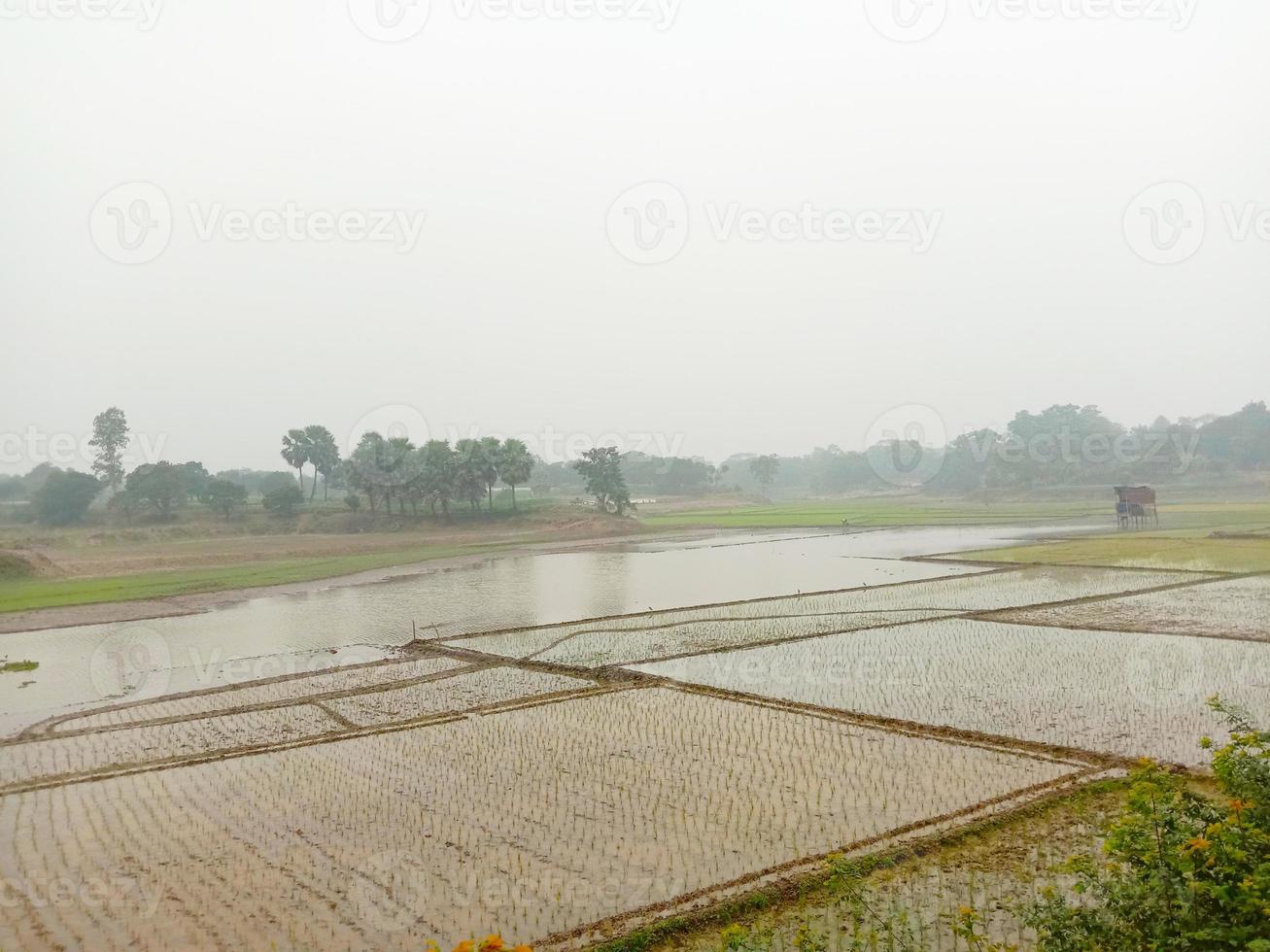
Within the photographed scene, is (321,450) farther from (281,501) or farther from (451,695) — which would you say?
(451,695)

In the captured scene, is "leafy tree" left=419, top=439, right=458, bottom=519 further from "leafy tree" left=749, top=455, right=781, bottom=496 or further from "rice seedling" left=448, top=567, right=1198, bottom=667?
"leafy tree" left=749, top=455, right=781, bottom=496

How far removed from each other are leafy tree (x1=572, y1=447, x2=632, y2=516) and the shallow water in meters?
21.8

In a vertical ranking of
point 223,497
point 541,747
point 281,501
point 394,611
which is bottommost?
point 541,747

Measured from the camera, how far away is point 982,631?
16141 mm

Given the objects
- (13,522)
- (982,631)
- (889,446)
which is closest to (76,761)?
(982,631)

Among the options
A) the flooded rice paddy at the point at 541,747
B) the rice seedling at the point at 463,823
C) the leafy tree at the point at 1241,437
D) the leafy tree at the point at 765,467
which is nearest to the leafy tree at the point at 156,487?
the flooded rice paddy at the point at 541,747

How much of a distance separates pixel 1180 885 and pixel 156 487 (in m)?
58.0

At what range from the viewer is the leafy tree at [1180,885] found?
341cm

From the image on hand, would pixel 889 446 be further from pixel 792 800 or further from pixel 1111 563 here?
pixel 792 800

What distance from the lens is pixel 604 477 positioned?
6075cm

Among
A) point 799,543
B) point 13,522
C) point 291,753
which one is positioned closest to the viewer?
point 291,753

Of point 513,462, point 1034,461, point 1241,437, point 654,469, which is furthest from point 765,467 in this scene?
point 513,462

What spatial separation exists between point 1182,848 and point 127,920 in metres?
6.16

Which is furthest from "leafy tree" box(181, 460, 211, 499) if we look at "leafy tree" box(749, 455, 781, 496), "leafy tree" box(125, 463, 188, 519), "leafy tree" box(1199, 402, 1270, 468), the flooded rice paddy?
"leafy tree" box(1199, 402, 1270, 468)
